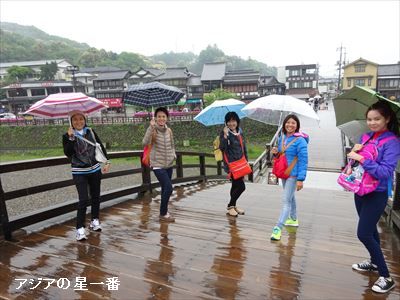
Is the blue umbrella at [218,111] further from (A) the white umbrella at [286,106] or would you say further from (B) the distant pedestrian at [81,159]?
(B) the distant pedestrian at [81,159]

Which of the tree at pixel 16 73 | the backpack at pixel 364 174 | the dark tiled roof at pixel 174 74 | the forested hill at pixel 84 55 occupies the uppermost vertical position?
the forested hill at pixel 84 55

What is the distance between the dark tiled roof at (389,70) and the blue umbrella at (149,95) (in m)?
40.5

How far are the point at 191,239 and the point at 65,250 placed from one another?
1.31 meters

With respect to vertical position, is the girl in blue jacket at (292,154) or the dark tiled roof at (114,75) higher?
the dark tiled roof at (114,75)

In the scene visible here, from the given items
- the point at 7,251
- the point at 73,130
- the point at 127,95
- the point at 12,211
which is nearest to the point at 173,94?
the point at 127,95

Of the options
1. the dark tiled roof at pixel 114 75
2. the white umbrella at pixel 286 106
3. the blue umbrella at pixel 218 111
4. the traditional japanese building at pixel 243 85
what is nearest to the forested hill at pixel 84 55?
the dark tiled roof at pixel 114 75

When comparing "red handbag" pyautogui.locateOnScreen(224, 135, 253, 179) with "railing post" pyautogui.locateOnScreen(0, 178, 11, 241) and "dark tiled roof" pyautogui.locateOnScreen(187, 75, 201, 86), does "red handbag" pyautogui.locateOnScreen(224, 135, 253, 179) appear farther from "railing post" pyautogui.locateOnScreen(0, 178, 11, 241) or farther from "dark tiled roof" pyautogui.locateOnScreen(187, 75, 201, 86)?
"dark tiled roof" pyautogui.locateOnScreen(187, 75, 201, 86)

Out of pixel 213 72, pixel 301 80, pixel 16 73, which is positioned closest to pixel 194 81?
pixel 213 72

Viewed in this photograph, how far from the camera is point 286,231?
3.45 metres

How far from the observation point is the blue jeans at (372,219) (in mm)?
2156

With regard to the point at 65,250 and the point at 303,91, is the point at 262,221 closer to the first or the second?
the point at 65,250

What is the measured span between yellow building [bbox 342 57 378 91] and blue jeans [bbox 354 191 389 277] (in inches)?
1589

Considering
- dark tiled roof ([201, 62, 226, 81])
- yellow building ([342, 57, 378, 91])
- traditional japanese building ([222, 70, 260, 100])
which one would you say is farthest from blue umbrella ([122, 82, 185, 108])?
yellow building ([342, 57, 378, 91])

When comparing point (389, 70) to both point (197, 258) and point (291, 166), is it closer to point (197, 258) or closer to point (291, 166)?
point (291, 166)
